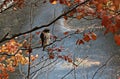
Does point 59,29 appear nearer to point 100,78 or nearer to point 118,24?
point 100,78

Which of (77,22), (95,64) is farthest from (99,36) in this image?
(95,64)

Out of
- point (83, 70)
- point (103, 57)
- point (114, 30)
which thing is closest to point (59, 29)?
point (103, 57)

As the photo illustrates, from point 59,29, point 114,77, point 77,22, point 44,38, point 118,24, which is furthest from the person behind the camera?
point 77,22

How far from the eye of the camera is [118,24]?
3.08 metres

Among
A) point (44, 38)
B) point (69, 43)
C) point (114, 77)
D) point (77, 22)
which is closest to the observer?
point (44, 38)

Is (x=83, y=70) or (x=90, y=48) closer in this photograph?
(x=83, y=70)

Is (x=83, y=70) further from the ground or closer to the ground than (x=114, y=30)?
closer to the ground

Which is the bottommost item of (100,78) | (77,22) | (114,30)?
(100,78)

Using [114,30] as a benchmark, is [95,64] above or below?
below

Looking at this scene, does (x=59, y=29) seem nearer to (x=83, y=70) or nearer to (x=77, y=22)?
(x=77, y=22)

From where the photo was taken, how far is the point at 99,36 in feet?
59.8

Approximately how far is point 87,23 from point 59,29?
2204 millimetres

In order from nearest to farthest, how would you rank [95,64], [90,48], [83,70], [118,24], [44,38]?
1. [118,24]
2. [44,38]
3. [83,70]
4. [95,64]
5. [90,48]

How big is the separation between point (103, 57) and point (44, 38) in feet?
22.2
